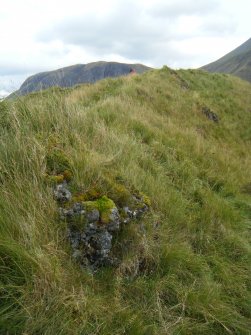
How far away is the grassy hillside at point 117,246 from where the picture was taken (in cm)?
289

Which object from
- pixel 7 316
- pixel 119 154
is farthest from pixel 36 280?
pixel 119 154

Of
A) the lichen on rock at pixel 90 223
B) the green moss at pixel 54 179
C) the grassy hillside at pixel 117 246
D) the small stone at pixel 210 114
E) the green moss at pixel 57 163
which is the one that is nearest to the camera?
the grassy hillside at pixel 117 246

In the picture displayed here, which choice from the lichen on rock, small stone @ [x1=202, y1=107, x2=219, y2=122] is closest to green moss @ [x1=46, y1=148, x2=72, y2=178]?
the lichen on rock

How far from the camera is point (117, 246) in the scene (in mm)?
3746

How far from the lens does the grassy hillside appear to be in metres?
2.89

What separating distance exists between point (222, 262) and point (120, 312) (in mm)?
1696

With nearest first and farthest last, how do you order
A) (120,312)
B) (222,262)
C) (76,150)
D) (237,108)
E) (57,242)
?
(120,312), (57,242), (222,262), (76,150), (237,108)

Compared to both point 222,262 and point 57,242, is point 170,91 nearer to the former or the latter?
point 222,262

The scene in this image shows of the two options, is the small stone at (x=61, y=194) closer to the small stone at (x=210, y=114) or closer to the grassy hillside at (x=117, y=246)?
the grassy hillside at (x=117, y=246)

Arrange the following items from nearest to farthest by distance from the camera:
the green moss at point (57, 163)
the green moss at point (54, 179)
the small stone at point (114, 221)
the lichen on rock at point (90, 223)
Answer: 1. the lichen on rock at point (90, 223)
2. the small stone at point (114, 221)
3. the green moss at point (54, 179)
4. the green moss at point (57, 163)

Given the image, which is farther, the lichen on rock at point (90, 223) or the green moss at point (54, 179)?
the green moss at point (54, 179)

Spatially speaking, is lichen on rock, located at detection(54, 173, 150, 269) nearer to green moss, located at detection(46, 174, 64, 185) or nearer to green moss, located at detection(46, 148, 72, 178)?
green moss, located at detection(46, 174, 64, 185)

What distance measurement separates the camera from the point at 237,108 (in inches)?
687

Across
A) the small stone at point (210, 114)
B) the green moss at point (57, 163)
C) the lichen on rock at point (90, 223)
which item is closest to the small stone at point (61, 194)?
the lichen on rock at point (90, 223)
